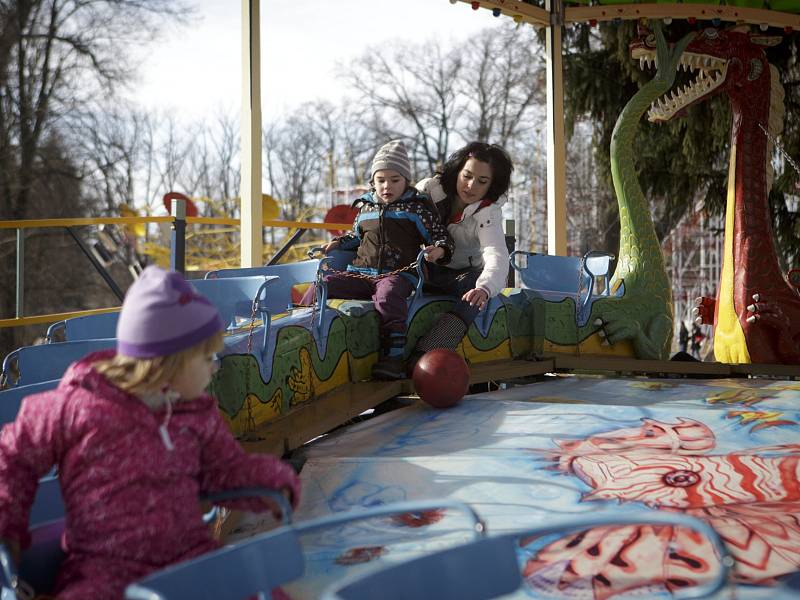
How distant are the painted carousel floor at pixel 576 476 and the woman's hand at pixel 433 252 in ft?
2.40

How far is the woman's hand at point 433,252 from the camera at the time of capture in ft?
15.7

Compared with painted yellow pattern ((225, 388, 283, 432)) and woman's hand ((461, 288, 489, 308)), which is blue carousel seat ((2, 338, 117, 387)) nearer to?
painted yellow pattern ((225, 388, 283, 432))

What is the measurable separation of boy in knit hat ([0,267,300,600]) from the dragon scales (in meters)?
5.44

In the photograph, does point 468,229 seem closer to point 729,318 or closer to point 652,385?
point 652,385

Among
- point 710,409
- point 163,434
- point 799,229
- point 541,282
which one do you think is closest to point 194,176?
point 799,229

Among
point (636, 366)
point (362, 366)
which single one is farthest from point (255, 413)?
point (636, 366)

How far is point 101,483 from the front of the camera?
1.78m

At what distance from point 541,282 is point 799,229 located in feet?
16.1

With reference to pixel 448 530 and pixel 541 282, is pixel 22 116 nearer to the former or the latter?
pixel 541 282

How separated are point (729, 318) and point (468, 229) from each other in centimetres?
248

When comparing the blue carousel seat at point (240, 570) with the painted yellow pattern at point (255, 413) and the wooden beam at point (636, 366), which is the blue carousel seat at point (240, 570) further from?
the wooden beam at point (636, 366)

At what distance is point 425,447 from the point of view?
3828 mm

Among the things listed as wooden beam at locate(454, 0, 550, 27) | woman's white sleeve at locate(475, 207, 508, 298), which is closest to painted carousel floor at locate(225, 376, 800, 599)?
woman's white sleeve at locate(475, 207, 508, 298)

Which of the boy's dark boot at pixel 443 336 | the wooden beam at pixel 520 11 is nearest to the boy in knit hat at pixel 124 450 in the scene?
the boy's dark boot at pixel 443 336
